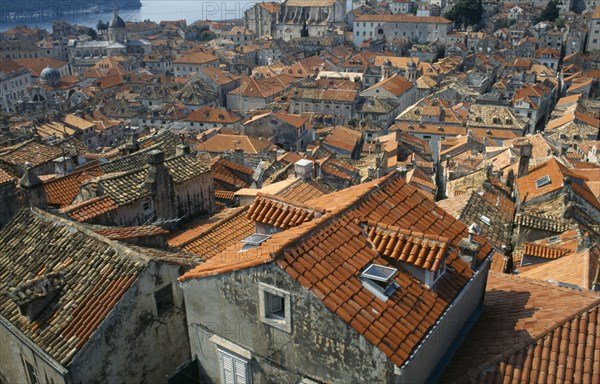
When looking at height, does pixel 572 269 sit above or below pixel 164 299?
below

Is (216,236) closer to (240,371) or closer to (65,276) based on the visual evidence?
(65,276)

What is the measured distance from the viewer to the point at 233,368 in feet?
33.2

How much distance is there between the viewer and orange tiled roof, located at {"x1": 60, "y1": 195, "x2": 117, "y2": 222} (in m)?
15.7

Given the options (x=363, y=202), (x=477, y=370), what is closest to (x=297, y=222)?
(x=363, y=202)

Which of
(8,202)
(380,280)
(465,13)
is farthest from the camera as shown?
(465,13)

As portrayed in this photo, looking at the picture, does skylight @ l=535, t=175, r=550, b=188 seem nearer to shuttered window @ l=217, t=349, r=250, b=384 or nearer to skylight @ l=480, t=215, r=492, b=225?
skylight @ l=480, t=215, r=492, b=225

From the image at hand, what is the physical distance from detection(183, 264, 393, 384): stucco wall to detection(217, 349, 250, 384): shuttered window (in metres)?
0.17

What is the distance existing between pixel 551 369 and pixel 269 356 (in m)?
4.80

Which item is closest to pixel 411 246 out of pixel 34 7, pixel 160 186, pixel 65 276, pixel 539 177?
pixel 65 276

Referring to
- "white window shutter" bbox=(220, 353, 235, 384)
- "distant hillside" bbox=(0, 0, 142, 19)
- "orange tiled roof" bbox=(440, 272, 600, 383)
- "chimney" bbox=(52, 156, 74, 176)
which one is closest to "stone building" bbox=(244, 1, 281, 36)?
"distant hillside" bbox=(0, 0, 142, 19)

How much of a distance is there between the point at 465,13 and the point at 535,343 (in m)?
138

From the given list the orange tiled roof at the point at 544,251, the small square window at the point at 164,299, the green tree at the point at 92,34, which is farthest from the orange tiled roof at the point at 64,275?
the green tree at the point at 92,34

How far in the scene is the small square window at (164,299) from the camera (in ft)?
40.6

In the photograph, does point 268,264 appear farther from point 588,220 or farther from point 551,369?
point 588,220
